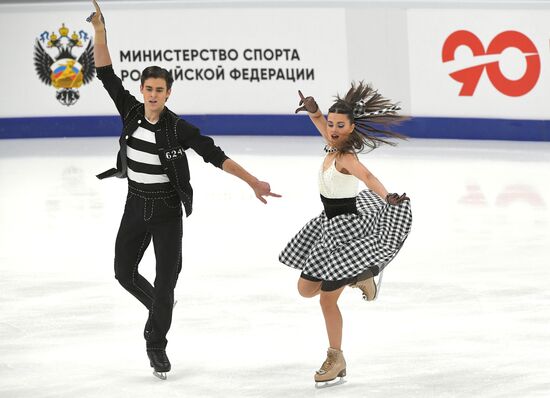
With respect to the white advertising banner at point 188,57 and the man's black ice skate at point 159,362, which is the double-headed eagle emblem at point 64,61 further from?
the man's black ice skate at point 159,362

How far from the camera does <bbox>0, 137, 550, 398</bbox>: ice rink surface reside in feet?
20.4

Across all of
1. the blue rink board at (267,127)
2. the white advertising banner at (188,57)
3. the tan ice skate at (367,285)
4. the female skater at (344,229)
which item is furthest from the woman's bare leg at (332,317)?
the white advertising banner at (188,57)

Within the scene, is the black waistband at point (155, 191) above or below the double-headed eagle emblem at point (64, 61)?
below

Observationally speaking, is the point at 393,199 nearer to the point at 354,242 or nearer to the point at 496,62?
the point at 354,242

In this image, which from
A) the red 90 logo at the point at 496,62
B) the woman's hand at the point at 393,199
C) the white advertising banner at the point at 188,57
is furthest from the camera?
the white advertising banner at the point at 188,57

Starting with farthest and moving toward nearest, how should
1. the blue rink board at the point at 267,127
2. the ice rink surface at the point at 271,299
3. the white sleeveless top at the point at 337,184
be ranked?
the blue rink board at the point at 267,127 < the ice rink surface at the point at 271,299 < the white sleeveless top at the point at 337,184

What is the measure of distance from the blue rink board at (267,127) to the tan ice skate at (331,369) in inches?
347

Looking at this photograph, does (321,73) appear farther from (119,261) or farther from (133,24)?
(119,261)

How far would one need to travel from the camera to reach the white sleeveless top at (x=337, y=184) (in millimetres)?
5961

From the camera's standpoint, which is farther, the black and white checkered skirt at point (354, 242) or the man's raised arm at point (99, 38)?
the man's raised arm at point (99, 38)

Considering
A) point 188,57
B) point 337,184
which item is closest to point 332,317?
point 337,184

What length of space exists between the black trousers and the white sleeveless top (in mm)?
732

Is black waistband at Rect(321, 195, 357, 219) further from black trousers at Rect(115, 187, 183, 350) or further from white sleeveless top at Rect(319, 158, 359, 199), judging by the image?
black trousers at Rect(115, 187, 183, 350)

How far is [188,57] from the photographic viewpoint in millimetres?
15625
